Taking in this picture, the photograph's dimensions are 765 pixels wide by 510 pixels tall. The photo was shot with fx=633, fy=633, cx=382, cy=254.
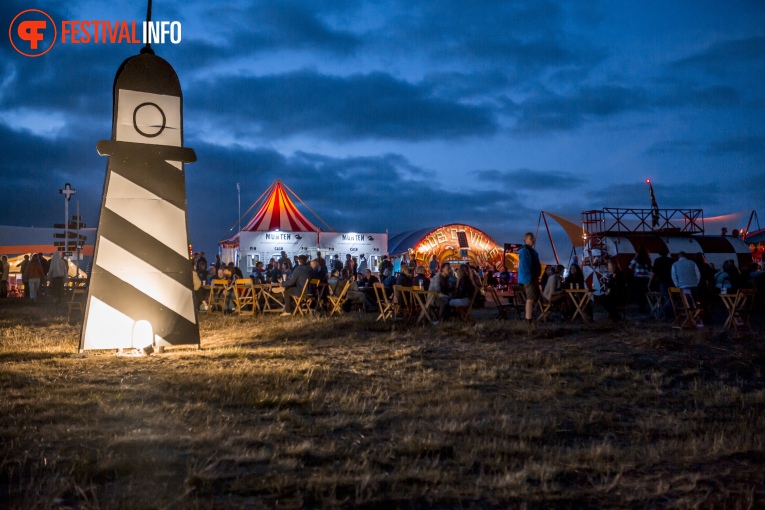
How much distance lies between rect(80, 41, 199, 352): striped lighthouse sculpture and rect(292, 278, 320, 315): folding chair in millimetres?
6574

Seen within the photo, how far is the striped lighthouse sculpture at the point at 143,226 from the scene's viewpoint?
Answer: 19.5ft

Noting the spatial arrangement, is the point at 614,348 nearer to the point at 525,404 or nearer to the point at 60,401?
the point at 525,404

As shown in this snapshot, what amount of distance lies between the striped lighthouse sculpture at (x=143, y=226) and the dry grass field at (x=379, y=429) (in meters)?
0.35

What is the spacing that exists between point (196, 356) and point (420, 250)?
22560 mm

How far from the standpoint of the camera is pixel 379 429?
388 centimetres

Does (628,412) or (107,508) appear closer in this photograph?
(107,508)

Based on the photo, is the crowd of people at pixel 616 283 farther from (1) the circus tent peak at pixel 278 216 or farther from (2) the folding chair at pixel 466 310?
(1) the circus tent peak at pixel 278 216

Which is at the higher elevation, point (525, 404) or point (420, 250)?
point (420, 250)

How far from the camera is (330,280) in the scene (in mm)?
16531

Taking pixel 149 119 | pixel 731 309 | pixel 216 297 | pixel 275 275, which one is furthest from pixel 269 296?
pixel 731 309

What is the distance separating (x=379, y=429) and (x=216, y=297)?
38.1 feet

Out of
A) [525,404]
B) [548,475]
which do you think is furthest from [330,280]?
[548,475]

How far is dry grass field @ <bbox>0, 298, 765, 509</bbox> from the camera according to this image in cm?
278

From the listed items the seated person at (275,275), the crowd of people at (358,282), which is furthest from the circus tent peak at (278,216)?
the seated person at (275,275)
